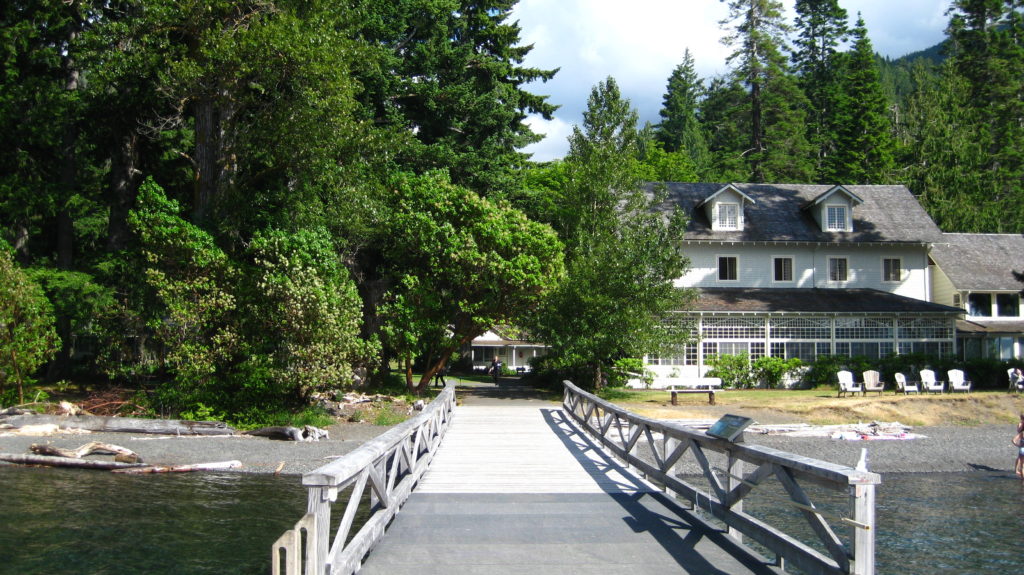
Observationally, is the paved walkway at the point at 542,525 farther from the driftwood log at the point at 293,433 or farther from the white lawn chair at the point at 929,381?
the white lawn chair at the point at 929,381

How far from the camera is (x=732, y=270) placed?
38.7m

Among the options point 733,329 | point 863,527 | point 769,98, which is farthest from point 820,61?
point 863,527

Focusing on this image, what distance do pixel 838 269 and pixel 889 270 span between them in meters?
2.71

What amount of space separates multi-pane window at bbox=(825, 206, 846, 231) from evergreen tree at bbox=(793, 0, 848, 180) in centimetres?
2707

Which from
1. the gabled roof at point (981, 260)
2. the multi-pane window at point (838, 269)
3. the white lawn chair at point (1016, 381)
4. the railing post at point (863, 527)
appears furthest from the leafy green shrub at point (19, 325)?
the gabled roof at point (981, 260)

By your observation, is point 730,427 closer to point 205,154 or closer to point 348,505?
point 348,505

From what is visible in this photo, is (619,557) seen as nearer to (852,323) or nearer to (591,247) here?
(591,247)

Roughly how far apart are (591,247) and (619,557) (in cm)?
2346

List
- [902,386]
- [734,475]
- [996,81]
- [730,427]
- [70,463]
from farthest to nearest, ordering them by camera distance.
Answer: [996,81], [902,386], [70,463], [734,475], [730,427]

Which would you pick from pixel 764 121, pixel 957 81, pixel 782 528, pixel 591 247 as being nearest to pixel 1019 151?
pixel 957 81

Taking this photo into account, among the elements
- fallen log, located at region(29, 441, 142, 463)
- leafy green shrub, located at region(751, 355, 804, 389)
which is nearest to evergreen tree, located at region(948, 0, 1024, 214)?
leafy green shrub, located at region(751, 355, 804, 389)

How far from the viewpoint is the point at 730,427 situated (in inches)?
283

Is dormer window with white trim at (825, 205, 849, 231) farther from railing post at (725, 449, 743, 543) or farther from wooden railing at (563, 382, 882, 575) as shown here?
railing post at (725, 449, 743, 543)

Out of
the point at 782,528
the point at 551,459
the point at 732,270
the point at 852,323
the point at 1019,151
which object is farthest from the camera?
the point at 1019,151
